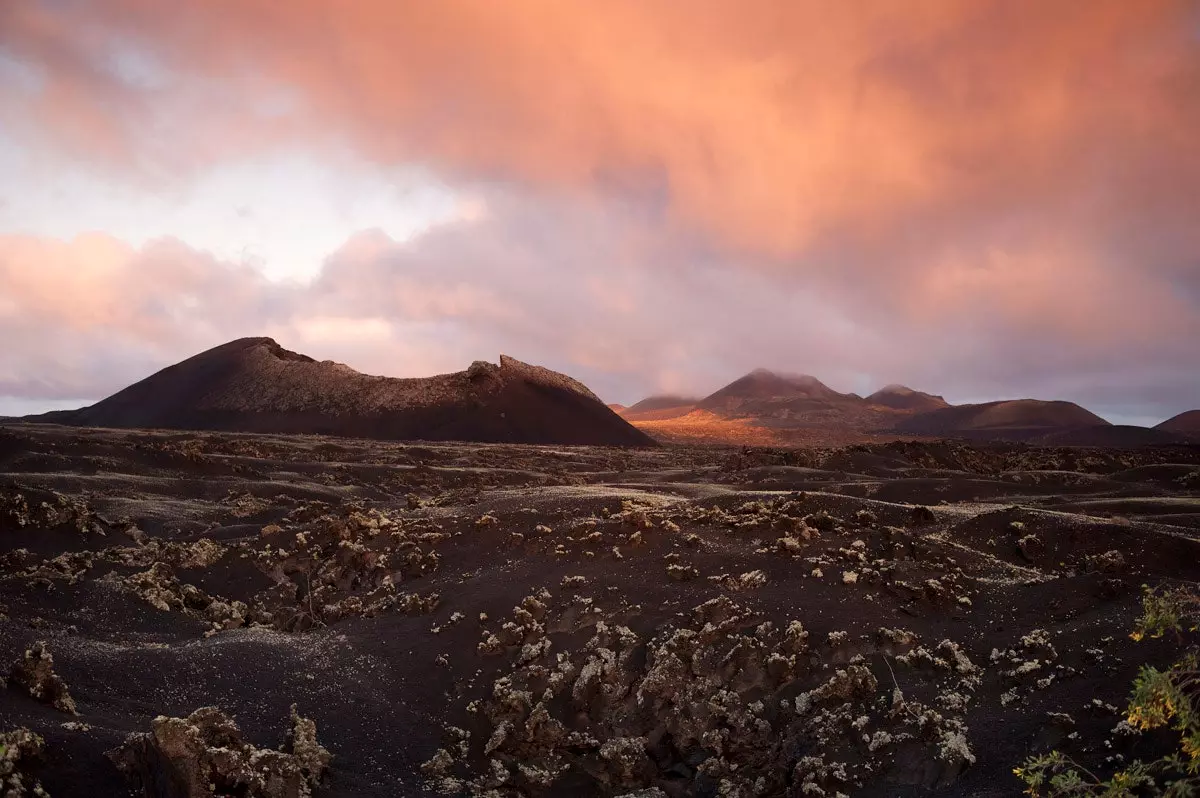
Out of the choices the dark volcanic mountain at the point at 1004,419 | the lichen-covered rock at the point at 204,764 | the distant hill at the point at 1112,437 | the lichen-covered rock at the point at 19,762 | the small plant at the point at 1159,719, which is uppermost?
the dark volcanic mountain at the point at 1004,419

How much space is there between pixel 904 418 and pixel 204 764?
165m

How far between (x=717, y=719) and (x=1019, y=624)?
4.23m

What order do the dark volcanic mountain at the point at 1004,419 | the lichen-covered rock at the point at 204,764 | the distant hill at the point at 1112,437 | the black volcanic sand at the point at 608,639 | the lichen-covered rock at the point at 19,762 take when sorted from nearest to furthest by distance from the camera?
the lichen-covered rock at the point at 19,762 < the lichen-covered rock at the point at 204,764 < the black volcanic sand at the point at 608,639 < the distant hill at the point at 1112,437 < the dark volcanic mountain at the point at 1004,419

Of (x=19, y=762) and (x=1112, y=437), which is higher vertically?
(x=1112, y=437)

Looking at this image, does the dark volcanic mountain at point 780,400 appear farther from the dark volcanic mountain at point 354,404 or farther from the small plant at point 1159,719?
the small plant at point 1159,719

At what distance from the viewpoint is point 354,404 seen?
221 ft

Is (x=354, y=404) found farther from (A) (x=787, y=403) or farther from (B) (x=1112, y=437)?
(A) (x=787, y=403)

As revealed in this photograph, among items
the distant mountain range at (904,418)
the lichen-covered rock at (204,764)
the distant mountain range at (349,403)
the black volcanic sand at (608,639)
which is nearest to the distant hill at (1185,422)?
the distant mountain range at (904,418)

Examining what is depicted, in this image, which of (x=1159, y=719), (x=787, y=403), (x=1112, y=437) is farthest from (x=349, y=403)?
(x=787, y=403)

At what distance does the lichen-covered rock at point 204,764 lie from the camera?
5.71 meters

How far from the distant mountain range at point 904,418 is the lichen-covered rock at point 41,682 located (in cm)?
10854

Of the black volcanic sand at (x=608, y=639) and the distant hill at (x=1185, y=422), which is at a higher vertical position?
the distant hill at (x=1185, y=422)

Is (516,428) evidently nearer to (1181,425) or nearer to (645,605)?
(645,605)

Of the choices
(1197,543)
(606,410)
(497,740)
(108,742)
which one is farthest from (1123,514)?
(606,410)
